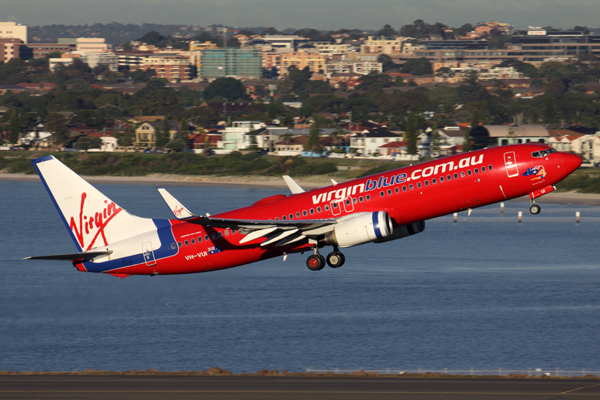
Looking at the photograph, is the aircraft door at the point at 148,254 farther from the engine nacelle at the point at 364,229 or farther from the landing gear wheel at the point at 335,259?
the engine nacelle at the point at 364,229

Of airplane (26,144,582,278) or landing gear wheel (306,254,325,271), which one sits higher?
airplane (26,144,582,278)

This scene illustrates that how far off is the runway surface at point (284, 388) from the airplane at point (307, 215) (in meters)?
7.94

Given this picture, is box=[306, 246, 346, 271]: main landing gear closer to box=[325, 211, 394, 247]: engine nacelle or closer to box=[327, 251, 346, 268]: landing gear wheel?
box=[327, 251, 346, 268]: landing gear wheel

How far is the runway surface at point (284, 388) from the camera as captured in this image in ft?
170

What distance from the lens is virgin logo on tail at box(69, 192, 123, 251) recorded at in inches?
2317

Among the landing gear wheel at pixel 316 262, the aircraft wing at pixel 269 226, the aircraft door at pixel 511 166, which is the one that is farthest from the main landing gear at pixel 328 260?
the aircraft door at pixel 511 166

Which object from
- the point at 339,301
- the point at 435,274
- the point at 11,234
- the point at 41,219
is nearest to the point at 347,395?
the point at 339,301

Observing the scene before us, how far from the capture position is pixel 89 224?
58.9 m

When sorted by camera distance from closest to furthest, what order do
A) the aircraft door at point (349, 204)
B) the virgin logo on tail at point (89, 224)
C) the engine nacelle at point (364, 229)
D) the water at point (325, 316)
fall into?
the engine nacelle at point (364, 229) < the aircraft door at point (349, 204) < the virgin logo on tail at point (89, 224) < the water at point (325, 316)

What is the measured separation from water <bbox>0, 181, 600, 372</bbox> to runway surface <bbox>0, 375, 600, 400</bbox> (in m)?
7.88

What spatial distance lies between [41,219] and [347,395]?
6183 inches

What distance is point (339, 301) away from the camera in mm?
108250

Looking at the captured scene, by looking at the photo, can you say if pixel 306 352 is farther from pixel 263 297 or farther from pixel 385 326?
pixel 263 297

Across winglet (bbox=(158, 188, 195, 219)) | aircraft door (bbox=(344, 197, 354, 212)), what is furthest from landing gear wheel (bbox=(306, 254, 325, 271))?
winglet (bbox=(158, 188, 195, 219))
